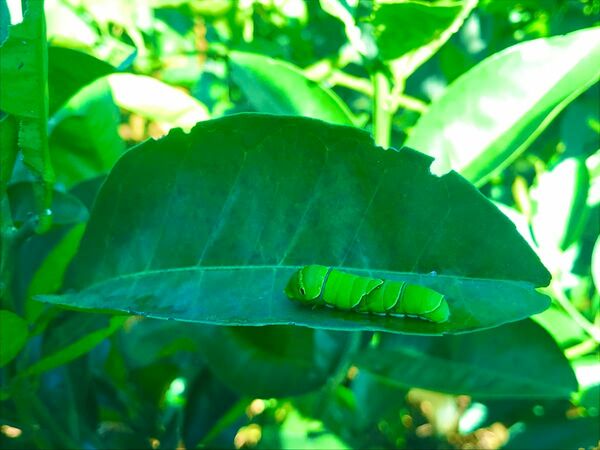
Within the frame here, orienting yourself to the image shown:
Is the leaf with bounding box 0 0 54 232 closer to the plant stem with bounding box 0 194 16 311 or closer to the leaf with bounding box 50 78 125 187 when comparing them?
the plant stem with bounding box 0 194 16 311

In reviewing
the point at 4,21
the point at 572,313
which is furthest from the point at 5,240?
the point at 572,313

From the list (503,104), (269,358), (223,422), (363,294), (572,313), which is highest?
(503,104)

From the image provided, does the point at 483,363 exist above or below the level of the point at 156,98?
below

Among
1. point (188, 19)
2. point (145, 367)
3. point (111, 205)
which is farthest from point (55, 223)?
point (188, 19)

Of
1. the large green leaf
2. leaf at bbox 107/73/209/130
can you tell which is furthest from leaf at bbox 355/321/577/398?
leaf at bbox 107/73/209/130

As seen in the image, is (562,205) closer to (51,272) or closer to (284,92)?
(284,92)

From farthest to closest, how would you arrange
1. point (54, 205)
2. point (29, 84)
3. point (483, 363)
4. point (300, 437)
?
1. point (300, 437)
2. point (483, 363)
3. point (54, 205)
4. point (29, 84)

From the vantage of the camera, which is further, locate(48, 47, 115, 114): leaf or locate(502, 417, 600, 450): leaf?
locate(502, 417, 600, 450): leaf

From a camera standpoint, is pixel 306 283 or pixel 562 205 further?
pixel 562 205
